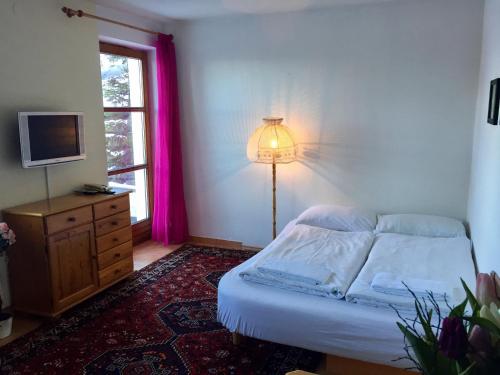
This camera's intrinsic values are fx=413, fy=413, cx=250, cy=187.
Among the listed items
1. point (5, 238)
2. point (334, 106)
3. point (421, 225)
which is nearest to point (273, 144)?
point (334, 106)

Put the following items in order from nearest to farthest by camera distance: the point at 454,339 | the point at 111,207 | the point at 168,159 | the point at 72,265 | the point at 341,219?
the point at 454,339 → the point at 72,265 → the point at 111,207 → the point at 341,219 → the point at 168,159

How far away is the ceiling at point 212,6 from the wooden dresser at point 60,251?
175cm

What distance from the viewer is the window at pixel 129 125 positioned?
4207 mm

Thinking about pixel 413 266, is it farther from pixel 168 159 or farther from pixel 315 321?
pixel 168 159

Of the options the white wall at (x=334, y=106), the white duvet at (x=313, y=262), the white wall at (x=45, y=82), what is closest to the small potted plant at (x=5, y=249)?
the white wall at (x=45, y=82)

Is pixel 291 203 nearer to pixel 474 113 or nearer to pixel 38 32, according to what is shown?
Result: pixel 474 113

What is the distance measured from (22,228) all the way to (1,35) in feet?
4.40

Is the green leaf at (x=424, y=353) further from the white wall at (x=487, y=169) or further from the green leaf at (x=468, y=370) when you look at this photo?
the white wall at (x=487, y=169)

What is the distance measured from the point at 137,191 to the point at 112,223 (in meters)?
1.38

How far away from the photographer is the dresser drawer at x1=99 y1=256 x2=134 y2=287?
330 centimetres

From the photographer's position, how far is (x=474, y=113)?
346cm

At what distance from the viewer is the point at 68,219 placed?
2.96 meters

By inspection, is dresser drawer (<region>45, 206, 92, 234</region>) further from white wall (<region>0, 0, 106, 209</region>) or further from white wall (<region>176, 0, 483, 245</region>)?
white wall (<region>176, 0, 483, 245</region>)

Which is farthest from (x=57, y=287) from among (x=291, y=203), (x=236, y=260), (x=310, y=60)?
(x=310, y=60)
